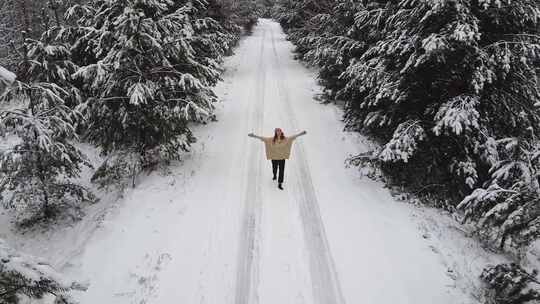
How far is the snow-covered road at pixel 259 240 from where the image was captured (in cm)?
694

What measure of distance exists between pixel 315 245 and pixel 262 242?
48.8 inches

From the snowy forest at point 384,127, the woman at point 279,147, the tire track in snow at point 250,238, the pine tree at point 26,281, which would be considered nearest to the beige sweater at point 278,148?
the woman at point 279,147

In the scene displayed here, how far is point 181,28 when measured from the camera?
40.3 ft

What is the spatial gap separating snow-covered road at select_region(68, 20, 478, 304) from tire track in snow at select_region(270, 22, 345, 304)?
1.0 inches

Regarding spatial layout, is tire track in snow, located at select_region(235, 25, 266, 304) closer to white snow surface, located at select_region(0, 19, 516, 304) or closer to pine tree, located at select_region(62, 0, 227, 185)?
white snow surface, located at select_region(0, 19, 516, 304)

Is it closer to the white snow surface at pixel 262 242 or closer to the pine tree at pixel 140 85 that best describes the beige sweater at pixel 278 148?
the white snow surface at pixel 262 242

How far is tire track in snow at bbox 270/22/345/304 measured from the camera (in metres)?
6.91

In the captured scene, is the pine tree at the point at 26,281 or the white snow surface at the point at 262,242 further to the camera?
the white snow surface at the point at 262,242

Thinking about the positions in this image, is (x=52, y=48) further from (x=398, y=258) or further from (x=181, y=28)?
(x=398, y=258)

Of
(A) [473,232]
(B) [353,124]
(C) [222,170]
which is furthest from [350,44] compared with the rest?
(A) [473,232]

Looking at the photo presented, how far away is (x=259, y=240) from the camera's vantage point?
27.1 ft

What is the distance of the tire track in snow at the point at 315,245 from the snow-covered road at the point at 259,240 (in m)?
0.03

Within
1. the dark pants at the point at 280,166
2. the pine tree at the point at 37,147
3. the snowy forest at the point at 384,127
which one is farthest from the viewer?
the dark pants at the point at 280,166

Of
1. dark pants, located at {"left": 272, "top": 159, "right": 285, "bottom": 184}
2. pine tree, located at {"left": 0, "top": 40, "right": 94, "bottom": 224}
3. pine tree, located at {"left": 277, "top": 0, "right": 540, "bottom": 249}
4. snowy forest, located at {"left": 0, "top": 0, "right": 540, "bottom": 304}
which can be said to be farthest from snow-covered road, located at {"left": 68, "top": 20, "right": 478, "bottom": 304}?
pine tree, located at {"left": 0, "top": 40, "right": 94, "bottom": 224}
